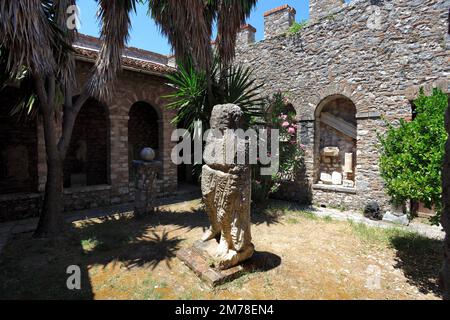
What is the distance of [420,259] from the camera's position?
418 centimetres

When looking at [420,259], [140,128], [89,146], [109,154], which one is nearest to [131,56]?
[140,128]

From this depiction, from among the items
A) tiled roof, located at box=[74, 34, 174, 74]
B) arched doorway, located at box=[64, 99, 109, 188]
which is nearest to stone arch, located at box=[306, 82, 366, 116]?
tiled roof, located at box=[74, 34, 174, 74]

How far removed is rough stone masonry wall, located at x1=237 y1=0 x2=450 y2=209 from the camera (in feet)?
19.1

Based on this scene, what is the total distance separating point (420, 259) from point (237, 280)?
3225 mm

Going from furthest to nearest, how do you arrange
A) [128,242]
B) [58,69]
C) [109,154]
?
[109,154], [128,242], [58,69]

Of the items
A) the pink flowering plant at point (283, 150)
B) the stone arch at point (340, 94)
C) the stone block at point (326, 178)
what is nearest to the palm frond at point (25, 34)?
the pink flowering plant at point (283, 150)

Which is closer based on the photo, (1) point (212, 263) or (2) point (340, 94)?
(1) point (212, 263)

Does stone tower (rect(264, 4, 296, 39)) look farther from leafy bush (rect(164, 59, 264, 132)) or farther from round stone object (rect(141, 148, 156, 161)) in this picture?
round stone object (rect(141, 148, 156, 161))

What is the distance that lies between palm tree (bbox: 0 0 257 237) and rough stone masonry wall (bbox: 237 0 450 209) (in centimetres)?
278

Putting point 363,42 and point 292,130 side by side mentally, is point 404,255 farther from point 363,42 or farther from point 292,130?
point 363,42

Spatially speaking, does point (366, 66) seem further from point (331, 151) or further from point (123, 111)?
point (123, 111)

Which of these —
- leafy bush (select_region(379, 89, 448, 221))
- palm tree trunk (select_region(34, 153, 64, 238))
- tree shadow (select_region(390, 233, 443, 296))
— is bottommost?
tree shadow (select_region(390, 233, 443, 296))

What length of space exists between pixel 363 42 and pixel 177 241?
6.82 m

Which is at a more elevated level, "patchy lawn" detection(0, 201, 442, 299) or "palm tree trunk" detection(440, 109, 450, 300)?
"palm tree trunk" detection(440, 109, 450, 300)
